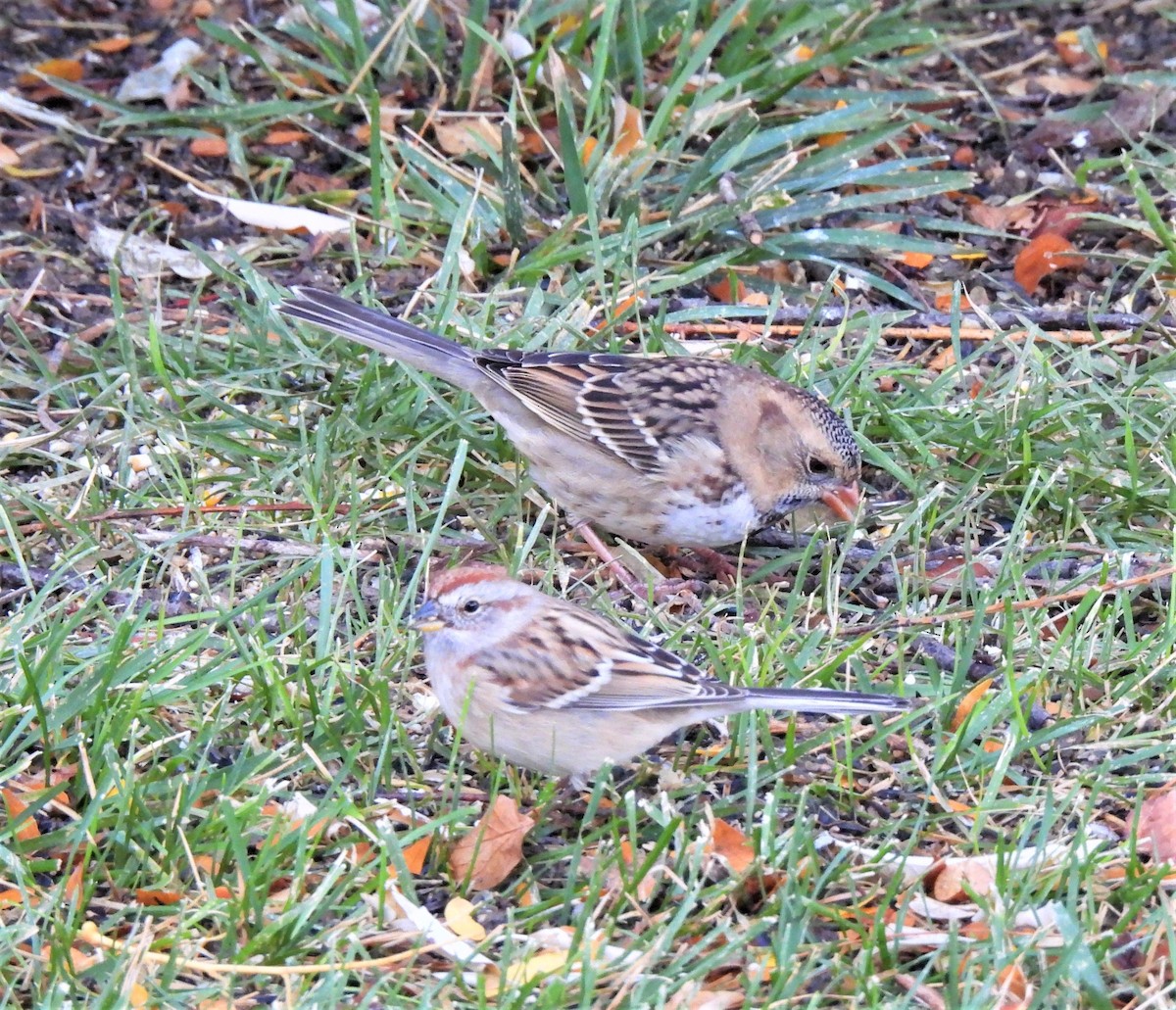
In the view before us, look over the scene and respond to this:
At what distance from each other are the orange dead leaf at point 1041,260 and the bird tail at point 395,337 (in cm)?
197

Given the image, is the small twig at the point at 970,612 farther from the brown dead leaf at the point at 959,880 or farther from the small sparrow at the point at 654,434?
the brown dead leaf at the point at 959,880

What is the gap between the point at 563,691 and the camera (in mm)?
3758

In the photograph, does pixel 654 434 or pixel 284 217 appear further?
pixel 284 217

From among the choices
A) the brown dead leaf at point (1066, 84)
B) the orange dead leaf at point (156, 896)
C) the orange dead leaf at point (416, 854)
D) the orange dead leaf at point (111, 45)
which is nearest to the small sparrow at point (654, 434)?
the orange dead leaf at point (416, 854)

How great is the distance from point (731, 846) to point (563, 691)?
503 mm

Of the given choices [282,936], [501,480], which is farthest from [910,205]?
[282,936]

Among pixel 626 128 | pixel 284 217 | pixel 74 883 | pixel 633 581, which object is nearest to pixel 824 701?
pixel 633 581

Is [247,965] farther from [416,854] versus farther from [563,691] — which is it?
[563,691]

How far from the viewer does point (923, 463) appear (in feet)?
16.2

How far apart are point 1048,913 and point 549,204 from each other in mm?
3352

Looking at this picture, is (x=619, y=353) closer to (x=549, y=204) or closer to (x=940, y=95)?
(x=549, y=204)

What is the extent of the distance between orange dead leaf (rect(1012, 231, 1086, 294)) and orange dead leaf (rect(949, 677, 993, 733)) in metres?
2.18

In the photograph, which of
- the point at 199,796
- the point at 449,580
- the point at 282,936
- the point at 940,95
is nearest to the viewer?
the point at 282,936

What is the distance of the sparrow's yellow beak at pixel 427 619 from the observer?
12.7 ft
